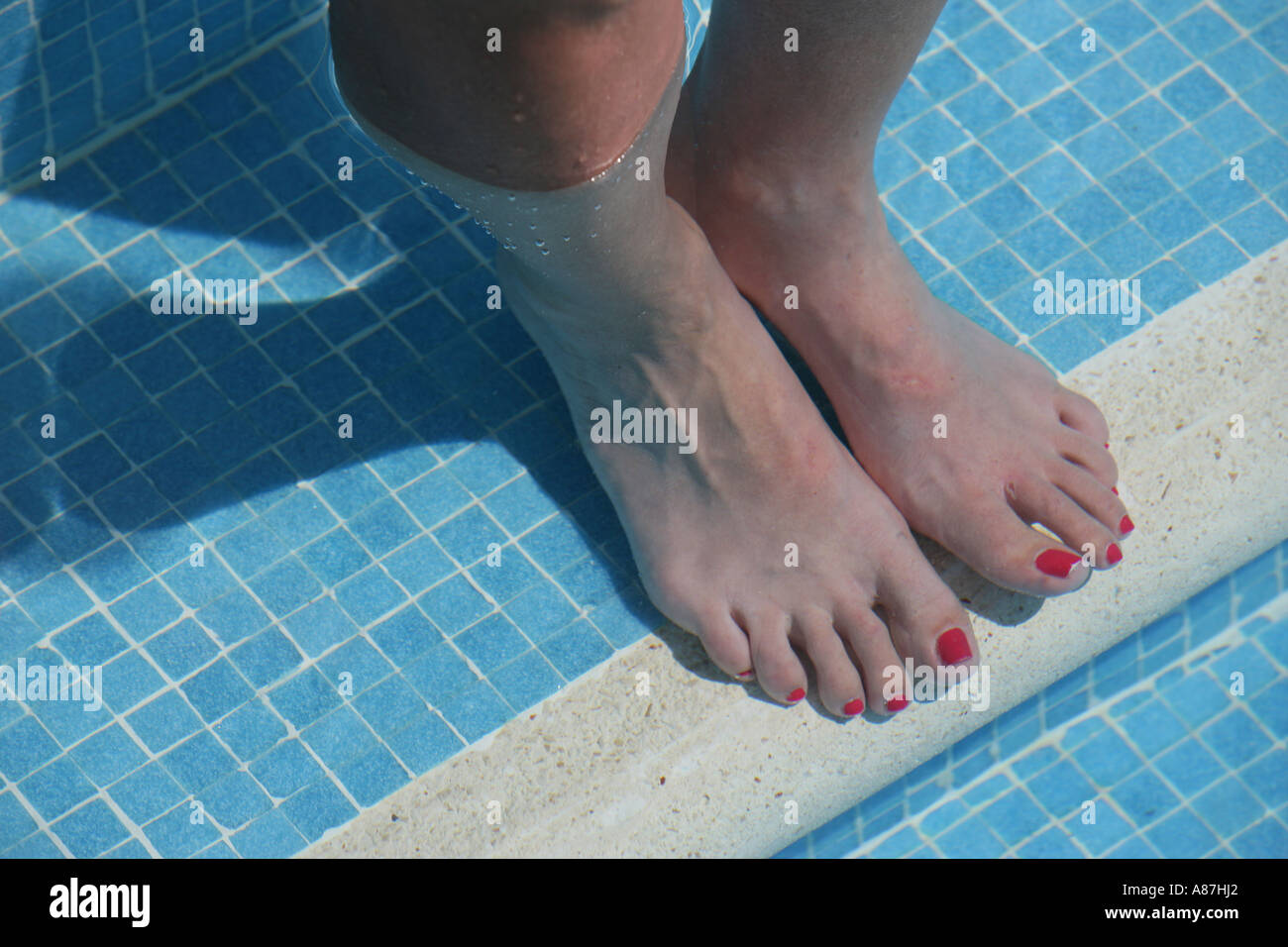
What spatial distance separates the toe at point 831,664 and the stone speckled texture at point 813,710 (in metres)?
0.04

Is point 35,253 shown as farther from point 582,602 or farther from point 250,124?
point 582,602

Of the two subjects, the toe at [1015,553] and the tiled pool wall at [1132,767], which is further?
the tiled pool wall at [1132,767]

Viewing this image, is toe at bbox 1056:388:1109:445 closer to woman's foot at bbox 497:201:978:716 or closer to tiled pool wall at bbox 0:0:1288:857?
tiled pool wall at bbox 0:0:1288:857

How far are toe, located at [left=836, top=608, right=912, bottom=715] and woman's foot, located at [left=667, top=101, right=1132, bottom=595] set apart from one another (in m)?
0.14

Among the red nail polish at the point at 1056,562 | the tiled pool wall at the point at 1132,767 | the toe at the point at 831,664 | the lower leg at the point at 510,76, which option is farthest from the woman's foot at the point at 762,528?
the lower leg at the point at 510,76

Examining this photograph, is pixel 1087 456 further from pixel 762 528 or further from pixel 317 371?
pixel 317 371

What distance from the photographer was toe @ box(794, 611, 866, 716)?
1439mm

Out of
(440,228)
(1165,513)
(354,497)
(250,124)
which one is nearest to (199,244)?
(250,124)

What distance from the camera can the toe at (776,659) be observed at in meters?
1.44

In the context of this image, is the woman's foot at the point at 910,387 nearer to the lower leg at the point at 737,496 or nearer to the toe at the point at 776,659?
the lower leg at the point at 737,496

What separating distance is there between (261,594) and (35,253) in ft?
1.97

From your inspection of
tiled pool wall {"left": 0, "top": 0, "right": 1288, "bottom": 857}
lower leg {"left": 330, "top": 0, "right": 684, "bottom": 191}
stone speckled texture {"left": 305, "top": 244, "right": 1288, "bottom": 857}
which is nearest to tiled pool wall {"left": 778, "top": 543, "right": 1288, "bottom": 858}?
stone speckled texture {"left": 305, "top": 244, "right": 1288, "bottom": 857}

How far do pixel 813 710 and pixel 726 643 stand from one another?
132mm

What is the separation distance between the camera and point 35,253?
1.73 metres
